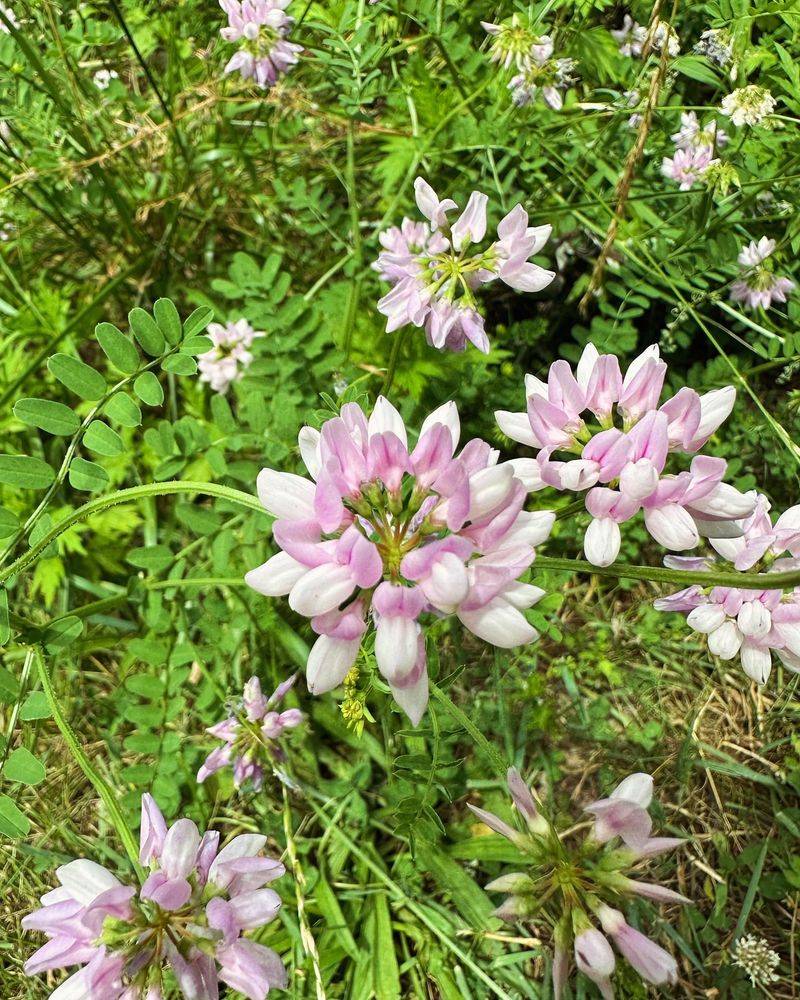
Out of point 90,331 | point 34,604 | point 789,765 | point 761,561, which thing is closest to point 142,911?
point 761,561

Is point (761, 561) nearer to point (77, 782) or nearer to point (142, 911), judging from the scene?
point (142, 911)

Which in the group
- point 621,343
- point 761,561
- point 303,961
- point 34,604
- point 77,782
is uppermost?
point 761,561

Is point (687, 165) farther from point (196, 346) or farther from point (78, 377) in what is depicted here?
point (78, 377)

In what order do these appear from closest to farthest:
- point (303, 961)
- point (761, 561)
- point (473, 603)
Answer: point (473, 603) < point (761, 561) < point (303, 961)

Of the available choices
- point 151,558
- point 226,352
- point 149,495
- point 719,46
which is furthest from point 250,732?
point 719,46

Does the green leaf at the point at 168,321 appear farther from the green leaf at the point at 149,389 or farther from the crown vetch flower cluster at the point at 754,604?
the crown vetch flower cluster at the point at 754,604

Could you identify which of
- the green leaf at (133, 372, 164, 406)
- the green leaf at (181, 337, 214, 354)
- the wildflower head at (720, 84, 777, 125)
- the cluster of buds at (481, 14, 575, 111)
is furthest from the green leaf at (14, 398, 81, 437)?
the wildflower head at (720, 84, 777, 125)
